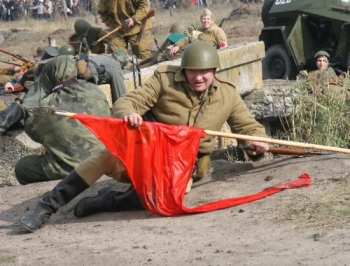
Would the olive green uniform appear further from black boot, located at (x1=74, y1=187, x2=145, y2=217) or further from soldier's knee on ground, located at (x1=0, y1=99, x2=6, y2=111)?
soldier's knee on ground, located at (x1=0, y1=99, x2=6, y2=111)

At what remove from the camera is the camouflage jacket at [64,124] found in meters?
9.09

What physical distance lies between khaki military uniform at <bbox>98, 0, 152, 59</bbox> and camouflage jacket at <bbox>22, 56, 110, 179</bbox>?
6.61m

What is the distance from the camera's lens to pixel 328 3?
17500 millimetres

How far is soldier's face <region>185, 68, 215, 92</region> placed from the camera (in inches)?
307

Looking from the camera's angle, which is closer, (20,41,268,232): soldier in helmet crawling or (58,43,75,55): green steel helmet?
(20,41,268,232): soldier in helmet crawling

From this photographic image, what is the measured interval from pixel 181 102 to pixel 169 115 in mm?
146

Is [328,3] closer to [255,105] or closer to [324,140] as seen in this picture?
[255,105]

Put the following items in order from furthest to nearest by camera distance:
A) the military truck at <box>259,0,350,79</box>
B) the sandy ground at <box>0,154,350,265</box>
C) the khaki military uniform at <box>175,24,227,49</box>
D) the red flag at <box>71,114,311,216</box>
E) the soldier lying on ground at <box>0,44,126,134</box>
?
1. the military truck at <box>259,0,350,79</box>
2. the khaki military uniform at <box>175,24,227,49</box>
3. the soldier lying on ground at <box>0,44,126,134</box>
4. the red flag at <box>71,114,311,216</box>
5. the sandy ground at <box>0,154,350,265</box>

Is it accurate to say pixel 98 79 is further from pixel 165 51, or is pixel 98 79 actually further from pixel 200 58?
pixel 165 51

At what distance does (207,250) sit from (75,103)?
10.2ft

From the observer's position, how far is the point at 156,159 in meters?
7.68

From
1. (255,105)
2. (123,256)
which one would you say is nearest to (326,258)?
(123,256)

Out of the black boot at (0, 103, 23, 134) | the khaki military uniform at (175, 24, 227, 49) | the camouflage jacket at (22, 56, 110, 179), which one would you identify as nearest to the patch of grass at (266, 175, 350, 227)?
the camouflage jacket at (22, 56, 110, 179)

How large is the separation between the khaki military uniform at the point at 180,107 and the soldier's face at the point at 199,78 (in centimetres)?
6
